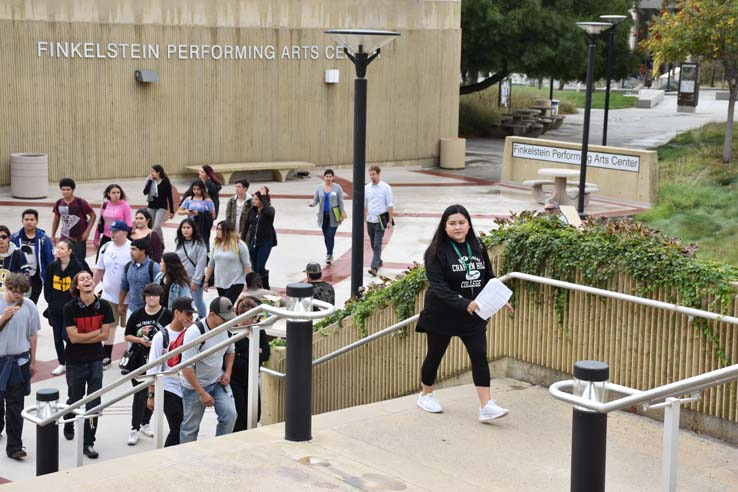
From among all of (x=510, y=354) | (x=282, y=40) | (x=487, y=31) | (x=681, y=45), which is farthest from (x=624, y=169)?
(x=510, y=354)

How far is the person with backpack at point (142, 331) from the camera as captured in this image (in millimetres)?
9258

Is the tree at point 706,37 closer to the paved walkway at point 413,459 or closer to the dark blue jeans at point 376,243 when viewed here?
the dark blue jeans at point 376,243

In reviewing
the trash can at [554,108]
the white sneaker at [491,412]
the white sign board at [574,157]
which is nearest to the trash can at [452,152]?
the white sign board at [574,157]

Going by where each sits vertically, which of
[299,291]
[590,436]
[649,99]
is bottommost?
[590,436]

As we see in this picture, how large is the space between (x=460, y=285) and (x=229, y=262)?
17.5 feet

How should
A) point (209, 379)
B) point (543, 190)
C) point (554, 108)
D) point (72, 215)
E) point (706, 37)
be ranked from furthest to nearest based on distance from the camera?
point (554, 108) → point (706, 37) → point (543, 190) → point (72, 215) → point (209, 379)

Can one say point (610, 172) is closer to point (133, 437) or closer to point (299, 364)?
point (133, 437)

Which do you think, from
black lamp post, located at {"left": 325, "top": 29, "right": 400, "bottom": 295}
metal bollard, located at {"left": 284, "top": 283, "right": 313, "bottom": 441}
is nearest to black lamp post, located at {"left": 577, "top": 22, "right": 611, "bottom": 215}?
black lamp post, located at {"left": 325, "top": 29, "right": 400, "bottom": 295}

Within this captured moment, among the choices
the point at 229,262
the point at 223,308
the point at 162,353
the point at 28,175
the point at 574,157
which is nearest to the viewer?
the point at 223,308

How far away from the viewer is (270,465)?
6223 mm

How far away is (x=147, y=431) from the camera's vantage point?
9.68 meters

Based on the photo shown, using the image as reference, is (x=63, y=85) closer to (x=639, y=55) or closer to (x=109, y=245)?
(x=109, y=245)

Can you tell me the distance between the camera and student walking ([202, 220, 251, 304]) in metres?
12.0

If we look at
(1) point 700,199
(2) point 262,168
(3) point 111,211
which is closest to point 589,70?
(1) point 700,199
